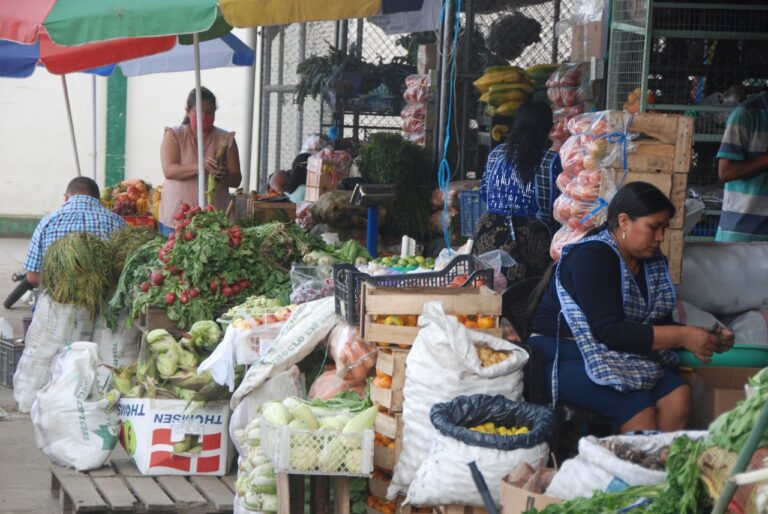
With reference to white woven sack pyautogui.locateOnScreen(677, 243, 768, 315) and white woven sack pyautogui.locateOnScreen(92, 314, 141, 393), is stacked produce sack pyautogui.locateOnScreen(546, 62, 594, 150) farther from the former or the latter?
white woven sack pyautogui.locateOnScreen(92, 314, 141, 393)

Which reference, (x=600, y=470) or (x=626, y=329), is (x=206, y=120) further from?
(x=600, y=470)

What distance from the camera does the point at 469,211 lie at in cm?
814

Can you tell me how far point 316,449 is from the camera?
4.67 m

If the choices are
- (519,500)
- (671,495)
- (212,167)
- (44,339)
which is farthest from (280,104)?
(671,495)

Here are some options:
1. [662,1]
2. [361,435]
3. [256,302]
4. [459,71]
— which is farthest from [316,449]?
[459,71]

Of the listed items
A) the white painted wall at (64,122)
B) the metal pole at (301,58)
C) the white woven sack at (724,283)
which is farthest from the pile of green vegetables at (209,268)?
the white painted wall at (64,122)

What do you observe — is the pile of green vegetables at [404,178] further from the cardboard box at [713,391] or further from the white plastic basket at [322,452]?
the white plastic basket at [322,452]

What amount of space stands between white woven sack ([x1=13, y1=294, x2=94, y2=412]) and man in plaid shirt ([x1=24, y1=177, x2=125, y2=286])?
0.46 metres

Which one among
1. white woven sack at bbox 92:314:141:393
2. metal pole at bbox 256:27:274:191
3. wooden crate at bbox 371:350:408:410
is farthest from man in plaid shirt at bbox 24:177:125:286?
metal pole at bbox 256:27:274:191

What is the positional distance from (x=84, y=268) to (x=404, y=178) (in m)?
2.73

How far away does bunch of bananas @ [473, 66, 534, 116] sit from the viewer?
8.86 m

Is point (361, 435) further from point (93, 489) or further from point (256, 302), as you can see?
point (256, 302)

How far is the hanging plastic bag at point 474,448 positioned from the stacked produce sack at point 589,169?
1277 mm

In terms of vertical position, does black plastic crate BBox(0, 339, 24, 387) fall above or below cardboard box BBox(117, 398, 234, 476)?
below
